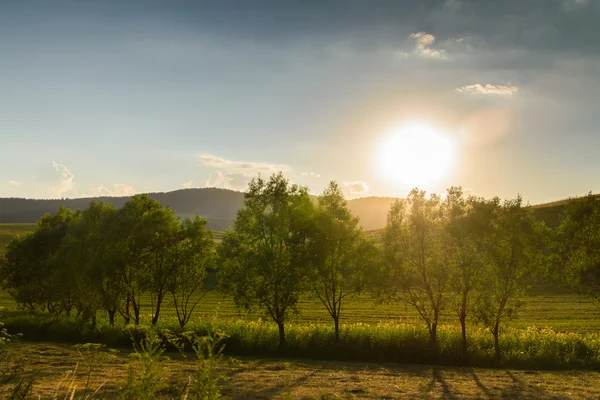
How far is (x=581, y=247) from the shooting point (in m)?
30.9

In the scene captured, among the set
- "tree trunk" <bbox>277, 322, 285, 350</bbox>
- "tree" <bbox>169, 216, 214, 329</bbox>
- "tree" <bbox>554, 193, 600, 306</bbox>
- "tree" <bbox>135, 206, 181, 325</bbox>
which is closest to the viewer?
"tree" <bbox>554, 193, 600, 306</bbox>

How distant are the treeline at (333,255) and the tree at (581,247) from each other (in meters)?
0.07

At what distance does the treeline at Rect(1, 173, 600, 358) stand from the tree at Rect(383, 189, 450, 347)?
7cm

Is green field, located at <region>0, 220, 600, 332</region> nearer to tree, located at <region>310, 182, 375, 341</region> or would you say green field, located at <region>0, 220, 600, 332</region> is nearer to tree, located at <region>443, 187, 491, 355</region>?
tree, located at <region>310, 182, 375, 341</region>

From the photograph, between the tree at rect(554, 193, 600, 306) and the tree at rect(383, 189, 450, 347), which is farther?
the tree at rect(383, 189, 450, 347)

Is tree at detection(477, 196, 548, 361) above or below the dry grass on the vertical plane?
above

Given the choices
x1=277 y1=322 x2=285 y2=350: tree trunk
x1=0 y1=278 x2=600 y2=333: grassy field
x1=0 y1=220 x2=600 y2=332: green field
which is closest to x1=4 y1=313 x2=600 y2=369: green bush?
x1=277 y1=322 x2=285 y2=350: tree trunk

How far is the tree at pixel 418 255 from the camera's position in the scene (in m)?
32.5

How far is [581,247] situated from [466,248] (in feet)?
24.7

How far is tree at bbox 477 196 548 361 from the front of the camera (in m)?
31.0

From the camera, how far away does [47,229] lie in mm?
52969

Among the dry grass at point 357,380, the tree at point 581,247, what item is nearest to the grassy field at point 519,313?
the tree at point 581,247

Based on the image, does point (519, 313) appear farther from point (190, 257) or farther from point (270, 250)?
point (190, 257)

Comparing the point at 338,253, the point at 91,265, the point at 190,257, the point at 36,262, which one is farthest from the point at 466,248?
the point at 36,262
